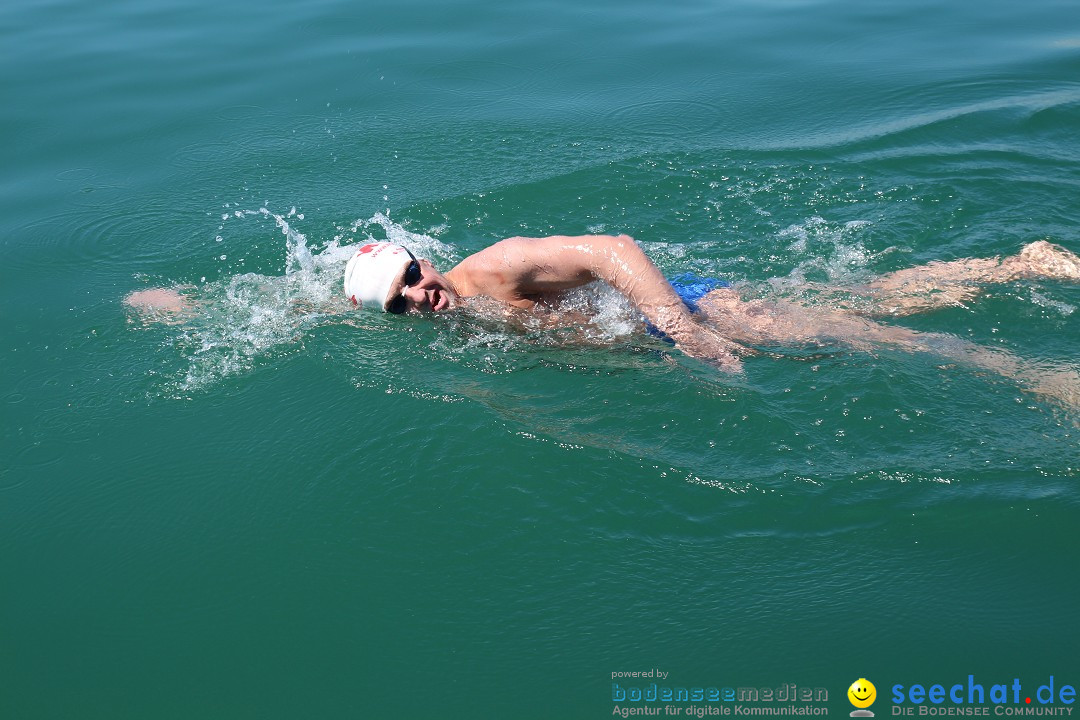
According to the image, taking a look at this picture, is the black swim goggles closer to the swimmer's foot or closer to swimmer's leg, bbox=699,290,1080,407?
swimmer's leg, bbox=699,290,1080,407

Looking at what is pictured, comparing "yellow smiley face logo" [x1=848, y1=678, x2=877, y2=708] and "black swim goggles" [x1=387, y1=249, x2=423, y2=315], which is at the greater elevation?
"black swim goggles" [x1=387, y1=249, x2=423, y2=315]

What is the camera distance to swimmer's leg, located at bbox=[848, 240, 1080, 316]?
227 inches

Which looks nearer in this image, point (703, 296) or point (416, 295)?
point (416, 295)

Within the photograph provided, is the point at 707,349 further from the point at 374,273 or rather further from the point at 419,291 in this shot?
the point at 374,273

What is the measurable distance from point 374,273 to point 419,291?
0.31 metres

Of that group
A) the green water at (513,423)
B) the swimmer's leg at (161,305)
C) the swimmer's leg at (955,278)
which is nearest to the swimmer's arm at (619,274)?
the green water at (513,423)

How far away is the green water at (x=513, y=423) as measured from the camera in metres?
3.87

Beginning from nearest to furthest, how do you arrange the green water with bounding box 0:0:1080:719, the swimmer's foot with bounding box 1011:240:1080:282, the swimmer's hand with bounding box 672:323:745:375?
the green water with bounding box 0:0:1080:719
the swimmer's hand with bounding box 672:323:745:375
the swimmer's foot with bounding box 1011:240:1080:282

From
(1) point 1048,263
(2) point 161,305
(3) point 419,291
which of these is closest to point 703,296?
(3) point 419,291

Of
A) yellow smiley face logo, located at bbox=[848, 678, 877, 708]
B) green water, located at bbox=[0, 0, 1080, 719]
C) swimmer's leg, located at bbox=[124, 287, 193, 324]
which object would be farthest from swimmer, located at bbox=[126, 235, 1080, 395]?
yellow smiley face logo, located at bbox=[848, 678, 877, 708]

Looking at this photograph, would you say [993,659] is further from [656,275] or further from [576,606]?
[656,275]

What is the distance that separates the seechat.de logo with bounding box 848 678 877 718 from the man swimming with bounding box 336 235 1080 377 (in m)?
2.10

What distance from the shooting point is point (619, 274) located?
16.7 feet

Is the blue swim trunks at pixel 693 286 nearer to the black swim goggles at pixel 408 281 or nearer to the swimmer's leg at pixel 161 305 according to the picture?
the black swim goggles at pixel 408 281
